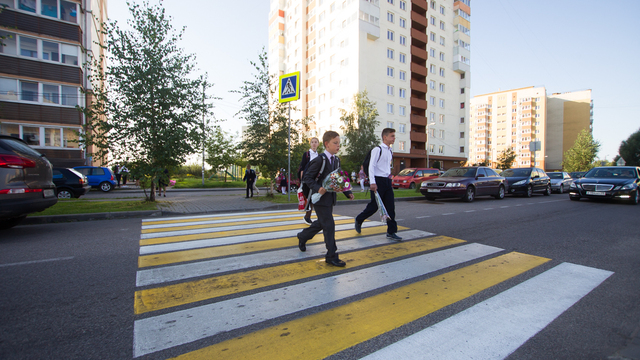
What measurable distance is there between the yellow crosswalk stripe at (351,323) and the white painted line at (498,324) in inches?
9.2

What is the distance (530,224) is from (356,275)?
6.06 meters

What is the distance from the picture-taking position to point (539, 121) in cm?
10075

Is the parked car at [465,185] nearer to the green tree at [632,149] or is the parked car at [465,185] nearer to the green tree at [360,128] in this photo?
the green tree at [360,128]

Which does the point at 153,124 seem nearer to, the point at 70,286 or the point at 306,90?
the point at 70,286

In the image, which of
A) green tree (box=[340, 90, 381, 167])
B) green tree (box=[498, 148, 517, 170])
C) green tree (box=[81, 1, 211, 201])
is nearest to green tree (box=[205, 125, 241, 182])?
green tree (box=[340, 90, 381, 167])

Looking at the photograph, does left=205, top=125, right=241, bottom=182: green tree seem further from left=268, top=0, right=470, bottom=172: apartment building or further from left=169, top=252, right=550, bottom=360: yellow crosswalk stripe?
left=169, top=252, right=550, bottom=360: yellow crosswalk stripe

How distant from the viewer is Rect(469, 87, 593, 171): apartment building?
98438 millimetres

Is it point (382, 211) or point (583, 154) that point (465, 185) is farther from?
point (583, 154)

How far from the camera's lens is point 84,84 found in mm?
24484

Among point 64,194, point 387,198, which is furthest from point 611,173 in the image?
point 64,194

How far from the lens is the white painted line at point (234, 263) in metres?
3.60

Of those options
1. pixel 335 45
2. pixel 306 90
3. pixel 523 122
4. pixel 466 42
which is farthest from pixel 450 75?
pixel 523 122

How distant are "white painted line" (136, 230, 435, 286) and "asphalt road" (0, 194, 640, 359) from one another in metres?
0.24

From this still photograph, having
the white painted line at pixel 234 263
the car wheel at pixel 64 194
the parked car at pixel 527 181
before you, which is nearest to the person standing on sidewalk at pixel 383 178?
the white painted line at pixel 234 263
